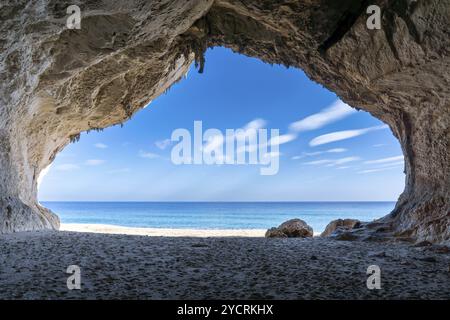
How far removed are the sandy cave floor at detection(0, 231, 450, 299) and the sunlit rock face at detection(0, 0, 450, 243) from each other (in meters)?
2.69

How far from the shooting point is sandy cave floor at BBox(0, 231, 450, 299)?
3614 mm

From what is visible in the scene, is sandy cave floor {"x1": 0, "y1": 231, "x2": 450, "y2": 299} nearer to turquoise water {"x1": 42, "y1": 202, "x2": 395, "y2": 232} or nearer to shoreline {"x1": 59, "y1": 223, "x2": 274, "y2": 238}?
shoreline {"x1": 59, "y1": 223, "x2": 274, "y2": 238}

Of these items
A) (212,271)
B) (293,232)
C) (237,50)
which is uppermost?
(237,50)

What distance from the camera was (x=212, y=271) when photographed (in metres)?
4.61

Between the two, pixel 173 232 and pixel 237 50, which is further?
pixel 173 232

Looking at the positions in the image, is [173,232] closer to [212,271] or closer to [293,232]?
[293,232]

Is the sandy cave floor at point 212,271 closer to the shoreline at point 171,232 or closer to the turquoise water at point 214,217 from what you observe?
the shoreline at point 171,232

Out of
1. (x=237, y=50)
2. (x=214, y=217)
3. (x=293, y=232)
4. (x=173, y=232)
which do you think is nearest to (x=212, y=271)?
(x=237, y=50)

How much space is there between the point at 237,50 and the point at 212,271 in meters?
8.53

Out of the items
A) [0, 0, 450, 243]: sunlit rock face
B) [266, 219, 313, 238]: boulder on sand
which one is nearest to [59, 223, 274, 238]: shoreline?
[266, 219, 313, 238]: boulder on sand

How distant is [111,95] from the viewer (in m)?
12.2
